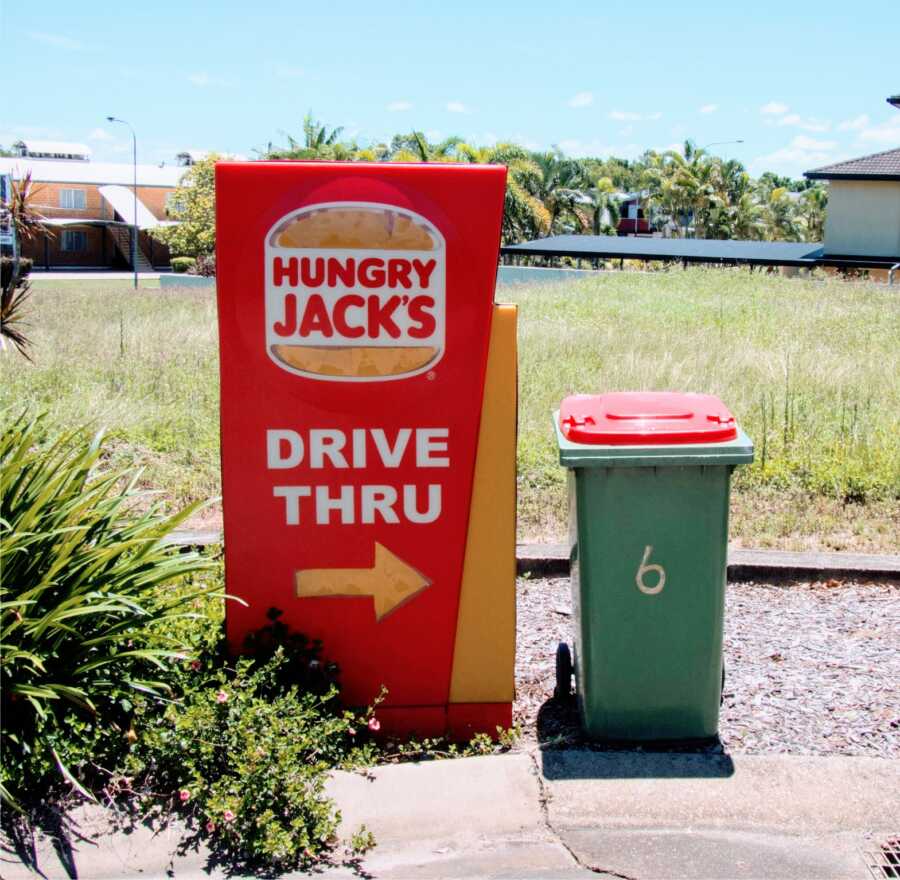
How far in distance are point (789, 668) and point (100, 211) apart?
66.4 metres

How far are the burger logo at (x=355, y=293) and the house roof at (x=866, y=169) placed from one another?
36880mm

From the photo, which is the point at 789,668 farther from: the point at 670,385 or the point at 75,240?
the point at 75,240

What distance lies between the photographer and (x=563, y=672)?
4301 millimetres

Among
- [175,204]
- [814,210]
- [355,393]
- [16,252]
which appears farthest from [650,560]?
[814,210]

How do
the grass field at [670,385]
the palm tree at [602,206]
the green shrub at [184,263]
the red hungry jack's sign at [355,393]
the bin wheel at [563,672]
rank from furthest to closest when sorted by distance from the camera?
1. the palm tree at [602,206]
2. the green shrub at [184,263]
3. the grass field at [670,385]
4. the bin wheel at [563,672]
5. the red hungry jack's sign at [355,393]

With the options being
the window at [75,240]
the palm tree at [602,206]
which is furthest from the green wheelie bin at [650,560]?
the palm tree at [602,206]

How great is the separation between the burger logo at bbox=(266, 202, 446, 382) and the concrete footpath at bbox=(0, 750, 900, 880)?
4.63ft

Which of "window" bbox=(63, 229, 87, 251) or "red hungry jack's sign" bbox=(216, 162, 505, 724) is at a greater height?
"window" bbox=(63, 229, 87, 251)

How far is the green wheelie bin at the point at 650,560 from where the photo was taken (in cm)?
379

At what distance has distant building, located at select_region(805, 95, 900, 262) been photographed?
37.3 meters

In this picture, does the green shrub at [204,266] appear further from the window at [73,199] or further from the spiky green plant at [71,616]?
the spiky green plant at [71,616]

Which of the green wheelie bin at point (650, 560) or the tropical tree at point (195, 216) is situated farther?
the tropical tree at point (195, 216)

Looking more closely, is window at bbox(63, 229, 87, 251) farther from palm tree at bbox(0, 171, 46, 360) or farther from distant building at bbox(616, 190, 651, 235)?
palm tree at bbox(0, 171, 46, 360)

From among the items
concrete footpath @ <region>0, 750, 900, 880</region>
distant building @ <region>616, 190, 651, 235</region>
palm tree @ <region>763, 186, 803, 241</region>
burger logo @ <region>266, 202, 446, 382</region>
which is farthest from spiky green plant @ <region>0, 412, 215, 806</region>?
distant building @ <region>616, 190, 651, 235</region>
